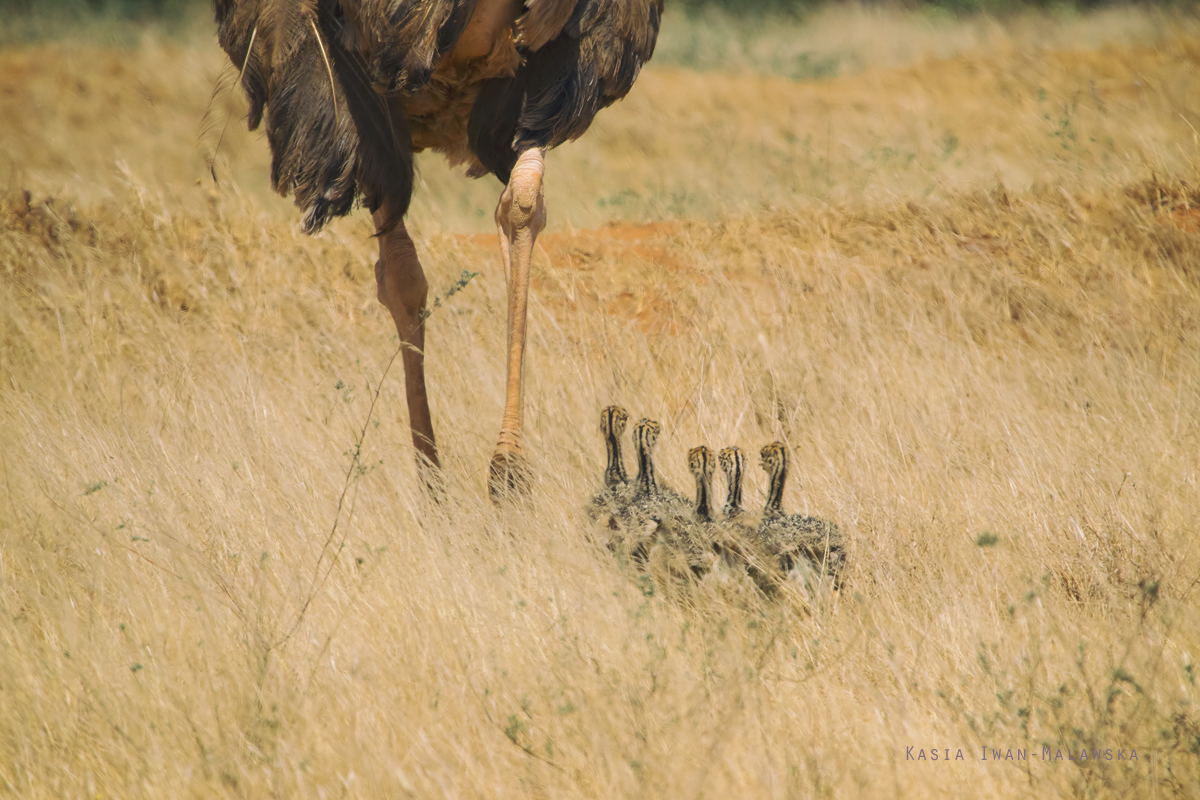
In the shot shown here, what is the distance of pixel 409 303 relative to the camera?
469 centimetres

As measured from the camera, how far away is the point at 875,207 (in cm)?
770

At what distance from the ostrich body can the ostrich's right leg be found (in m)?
1.54

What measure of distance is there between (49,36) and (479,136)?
1915cm

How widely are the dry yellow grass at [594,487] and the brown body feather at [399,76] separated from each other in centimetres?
101

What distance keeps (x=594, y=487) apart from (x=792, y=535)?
1.15 meters

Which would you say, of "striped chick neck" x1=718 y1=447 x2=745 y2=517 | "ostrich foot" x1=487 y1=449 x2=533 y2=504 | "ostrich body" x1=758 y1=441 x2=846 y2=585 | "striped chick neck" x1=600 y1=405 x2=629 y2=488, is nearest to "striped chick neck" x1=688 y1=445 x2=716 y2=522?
"striped chick neck" x1=718 y1=447 x2=745 y2=517

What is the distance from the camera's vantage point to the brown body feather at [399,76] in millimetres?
3869

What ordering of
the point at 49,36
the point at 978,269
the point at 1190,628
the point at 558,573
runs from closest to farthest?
the point at 1190,628, the point at 558,573, the point at 978,269, the point at 49,36

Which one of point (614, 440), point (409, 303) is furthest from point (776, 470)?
point (409, 303)

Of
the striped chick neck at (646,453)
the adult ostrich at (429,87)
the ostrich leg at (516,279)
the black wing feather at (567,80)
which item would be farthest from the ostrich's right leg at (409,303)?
the striped chick neck at (646,453)

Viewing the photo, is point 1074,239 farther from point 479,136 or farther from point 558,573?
point 558,573

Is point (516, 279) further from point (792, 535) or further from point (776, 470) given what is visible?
point (792, 535)

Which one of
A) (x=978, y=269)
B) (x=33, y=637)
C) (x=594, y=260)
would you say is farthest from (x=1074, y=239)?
(x=33, y=637)

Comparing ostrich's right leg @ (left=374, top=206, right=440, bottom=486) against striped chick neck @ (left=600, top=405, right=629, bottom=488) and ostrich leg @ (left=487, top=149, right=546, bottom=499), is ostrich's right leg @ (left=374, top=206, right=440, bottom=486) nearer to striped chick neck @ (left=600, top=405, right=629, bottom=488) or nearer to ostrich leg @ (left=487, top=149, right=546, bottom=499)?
ostrich leg @ (left=487, top=149, right=546, bottom=499)
